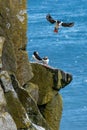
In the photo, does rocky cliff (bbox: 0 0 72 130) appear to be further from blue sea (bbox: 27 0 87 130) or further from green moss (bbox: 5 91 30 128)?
blue sea (bbox: 27 0 87 130)

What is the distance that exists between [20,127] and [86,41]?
117158 millimetres

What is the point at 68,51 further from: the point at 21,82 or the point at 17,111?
the point at 17,111

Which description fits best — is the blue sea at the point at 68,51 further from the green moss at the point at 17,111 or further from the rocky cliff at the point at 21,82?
the green moss at the point at 17,111

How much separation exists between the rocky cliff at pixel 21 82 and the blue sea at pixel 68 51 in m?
43.2

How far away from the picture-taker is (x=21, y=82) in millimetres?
38719

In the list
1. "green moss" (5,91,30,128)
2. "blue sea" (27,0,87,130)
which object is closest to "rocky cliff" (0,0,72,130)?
"green moss" (5,91,30,128)

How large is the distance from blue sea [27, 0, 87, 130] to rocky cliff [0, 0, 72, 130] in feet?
142

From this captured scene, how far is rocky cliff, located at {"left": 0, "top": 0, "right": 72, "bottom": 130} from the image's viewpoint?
31.4 meters

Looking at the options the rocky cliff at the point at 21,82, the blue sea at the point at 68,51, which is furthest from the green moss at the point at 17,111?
the blue sea at the point at 68,51

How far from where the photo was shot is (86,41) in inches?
5822

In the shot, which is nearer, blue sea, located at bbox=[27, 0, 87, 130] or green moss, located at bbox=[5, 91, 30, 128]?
green moss, located at bbox=[5, 91, 30, 128]

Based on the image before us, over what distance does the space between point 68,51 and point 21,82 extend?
320ft

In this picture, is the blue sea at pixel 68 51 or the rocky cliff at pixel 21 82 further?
the blue sea at pixel 68 51

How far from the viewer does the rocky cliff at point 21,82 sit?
103ft
